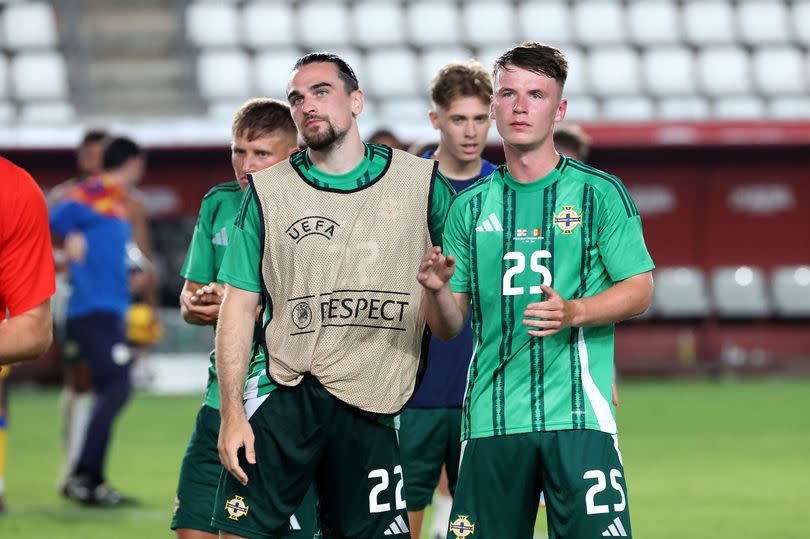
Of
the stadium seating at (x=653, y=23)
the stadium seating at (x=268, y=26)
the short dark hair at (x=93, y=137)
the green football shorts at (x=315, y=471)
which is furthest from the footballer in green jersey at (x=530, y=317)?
the stadium seating at (x=653, y=23)

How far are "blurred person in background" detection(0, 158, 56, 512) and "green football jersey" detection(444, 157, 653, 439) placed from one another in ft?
4.16

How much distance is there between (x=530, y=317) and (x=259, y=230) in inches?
34.7

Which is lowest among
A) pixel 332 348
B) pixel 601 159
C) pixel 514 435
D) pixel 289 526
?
pixel 289 526

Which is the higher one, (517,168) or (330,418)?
(517,168)

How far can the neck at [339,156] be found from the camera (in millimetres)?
4191

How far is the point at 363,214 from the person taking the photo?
13.6 feet

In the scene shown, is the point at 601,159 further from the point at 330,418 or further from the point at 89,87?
the point at 330,418

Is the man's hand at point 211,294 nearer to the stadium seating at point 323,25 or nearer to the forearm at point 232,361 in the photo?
the forearm at point 232,361

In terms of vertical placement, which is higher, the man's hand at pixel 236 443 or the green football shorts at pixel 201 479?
the man's hand at pixel 236 443

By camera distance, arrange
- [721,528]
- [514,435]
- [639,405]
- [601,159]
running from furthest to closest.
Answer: [601,159], [639,405], [721,528], [514,435]

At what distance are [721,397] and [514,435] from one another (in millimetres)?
11779

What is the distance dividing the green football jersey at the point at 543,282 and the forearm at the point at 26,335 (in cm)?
127

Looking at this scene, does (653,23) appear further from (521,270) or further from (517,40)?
(521,270)

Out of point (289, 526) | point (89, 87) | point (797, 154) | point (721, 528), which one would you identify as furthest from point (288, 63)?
point (289, 526)
